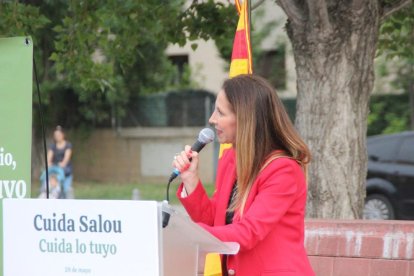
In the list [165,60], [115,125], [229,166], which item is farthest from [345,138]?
[115,125]

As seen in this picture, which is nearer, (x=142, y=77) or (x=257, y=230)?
(x=257, y=230)

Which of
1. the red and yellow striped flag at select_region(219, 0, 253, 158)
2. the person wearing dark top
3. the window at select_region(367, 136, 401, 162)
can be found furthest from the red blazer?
the person wearing dark top

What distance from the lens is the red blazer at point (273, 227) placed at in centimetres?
313

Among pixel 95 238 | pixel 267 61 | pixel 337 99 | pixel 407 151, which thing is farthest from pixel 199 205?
pixel 267 61

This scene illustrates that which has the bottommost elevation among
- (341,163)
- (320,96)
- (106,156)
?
(106,156)

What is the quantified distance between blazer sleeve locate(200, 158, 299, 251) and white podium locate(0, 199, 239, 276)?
0.05 m

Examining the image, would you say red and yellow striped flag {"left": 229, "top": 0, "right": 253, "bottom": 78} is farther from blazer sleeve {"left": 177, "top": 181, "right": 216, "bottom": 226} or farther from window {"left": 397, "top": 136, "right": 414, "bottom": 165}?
window {"left": 397, "top": 136, "right": 414, "bottom": 165}

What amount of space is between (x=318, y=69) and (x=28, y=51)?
2.87m

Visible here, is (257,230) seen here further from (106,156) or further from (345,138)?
(106,156)

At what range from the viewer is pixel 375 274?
5234 mm

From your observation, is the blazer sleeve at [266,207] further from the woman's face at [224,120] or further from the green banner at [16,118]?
the green banner at [16,118]

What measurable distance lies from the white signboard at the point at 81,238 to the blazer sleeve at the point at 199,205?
63cm

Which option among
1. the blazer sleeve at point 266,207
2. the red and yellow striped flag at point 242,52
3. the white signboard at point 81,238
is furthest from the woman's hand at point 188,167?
the red and yellow striped flag at point 242,52

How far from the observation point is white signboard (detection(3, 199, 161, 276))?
2.90 meters
